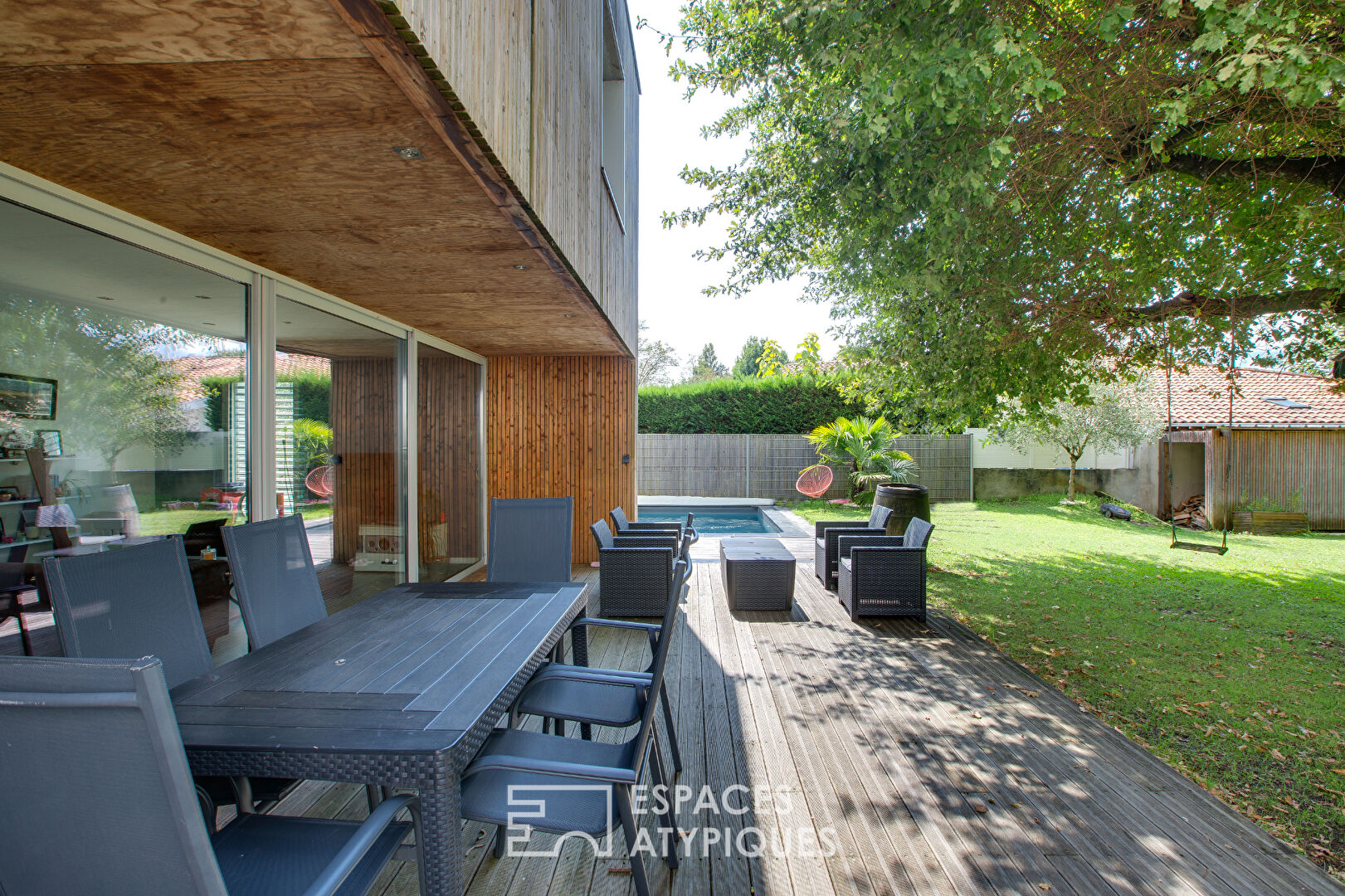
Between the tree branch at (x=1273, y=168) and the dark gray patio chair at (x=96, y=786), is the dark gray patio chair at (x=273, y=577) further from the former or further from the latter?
the tree branch at (x=1273, y=168)

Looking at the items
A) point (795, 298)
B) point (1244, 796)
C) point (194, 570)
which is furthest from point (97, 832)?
point (795, 298)

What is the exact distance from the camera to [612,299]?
17.0 ft

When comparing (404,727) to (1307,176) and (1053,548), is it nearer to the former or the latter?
(1307,176)

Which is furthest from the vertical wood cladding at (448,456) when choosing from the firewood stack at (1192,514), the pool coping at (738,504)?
the firewood stack at (1192,514)

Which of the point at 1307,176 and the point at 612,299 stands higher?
the point at 1307,176

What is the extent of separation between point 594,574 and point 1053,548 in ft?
20.9

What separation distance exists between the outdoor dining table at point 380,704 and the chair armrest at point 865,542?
366 cm

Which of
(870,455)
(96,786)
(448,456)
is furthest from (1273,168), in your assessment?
(870,455)

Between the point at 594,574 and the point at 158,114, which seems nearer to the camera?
the point at 158,114

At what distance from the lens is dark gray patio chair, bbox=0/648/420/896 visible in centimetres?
97

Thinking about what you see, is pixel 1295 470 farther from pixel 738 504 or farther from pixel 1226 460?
pixel 738 504

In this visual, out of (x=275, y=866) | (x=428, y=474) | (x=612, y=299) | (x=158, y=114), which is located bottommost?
(x=275, y=866)

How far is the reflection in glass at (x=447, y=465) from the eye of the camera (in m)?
5.65

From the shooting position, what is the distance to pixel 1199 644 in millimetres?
4660
